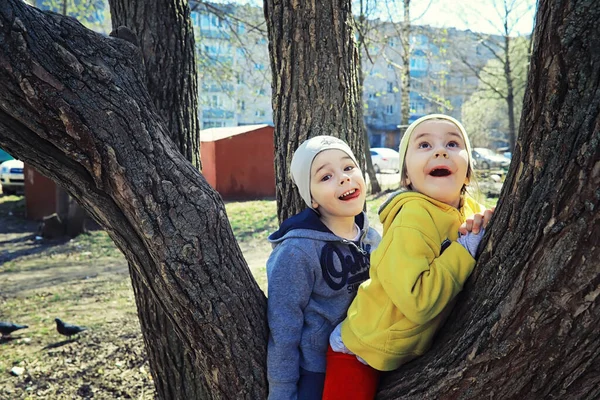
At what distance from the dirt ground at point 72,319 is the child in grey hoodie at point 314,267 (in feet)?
9.87

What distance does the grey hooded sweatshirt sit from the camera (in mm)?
2074

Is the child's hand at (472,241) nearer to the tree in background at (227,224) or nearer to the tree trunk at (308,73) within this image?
the tree in background at (227,224)

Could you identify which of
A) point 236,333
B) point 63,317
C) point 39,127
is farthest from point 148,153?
point 63,317

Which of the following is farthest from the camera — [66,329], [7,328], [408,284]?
[7,328]

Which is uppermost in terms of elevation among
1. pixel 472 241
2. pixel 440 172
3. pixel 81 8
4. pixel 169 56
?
pixel 81 8

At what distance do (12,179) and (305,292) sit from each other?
17.6 meters

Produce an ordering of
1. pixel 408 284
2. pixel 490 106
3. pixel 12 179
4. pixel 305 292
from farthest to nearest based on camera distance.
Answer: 1. pixel 490 106
2. pixel 12 179
3. pixel 305 292
4. pixel 408 284

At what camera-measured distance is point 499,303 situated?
5.22ft

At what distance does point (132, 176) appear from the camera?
1.94 m

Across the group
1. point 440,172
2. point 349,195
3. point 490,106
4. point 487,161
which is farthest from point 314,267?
point 490,106

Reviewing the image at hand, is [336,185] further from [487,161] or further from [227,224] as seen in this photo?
[487,161]

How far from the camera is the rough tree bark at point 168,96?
3.03 metres

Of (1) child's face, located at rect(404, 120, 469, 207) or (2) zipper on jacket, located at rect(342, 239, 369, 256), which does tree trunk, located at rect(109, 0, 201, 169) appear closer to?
(2) zipper on jacket, located at rect(342, 239, 369, 256)

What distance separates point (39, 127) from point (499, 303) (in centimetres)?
157
